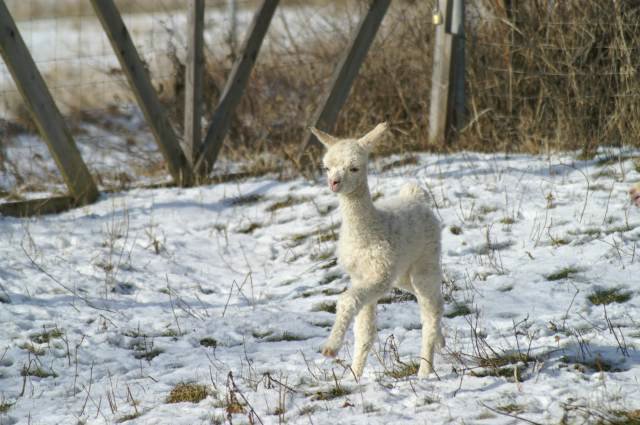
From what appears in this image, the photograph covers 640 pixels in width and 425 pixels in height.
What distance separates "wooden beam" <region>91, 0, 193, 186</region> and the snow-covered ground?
0.31 m

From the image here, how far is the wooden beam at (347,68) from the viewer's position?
26.3 ft

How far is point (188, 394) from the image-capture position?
4078mm

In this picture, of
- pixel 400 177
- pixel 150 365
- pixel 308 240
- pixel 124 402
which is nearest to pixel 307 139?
pixel 400 177

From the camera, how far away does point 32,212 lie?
7266mm

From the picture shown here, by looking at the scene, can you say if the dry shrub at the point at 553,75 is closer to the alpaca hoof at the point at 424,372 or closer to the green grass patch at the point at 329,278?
the green grass patch at the point at 329,278

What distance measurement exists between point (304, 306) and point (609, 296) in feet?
6.23

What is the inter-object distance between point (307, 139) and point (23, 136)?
4.58 m

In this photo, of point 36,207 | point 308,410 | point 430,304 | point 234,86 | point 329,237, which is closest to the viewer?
point 308,410

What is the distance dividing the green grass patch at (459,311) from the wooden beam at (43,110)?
3.93 m

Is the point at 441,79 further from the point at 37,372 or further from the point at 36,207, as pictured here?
the point at 37,372

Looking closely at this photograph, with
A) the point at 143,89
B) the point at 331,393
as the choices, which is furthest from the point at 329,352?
the point at 143,89

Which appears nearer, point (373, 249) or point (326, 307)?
point (373, 249)

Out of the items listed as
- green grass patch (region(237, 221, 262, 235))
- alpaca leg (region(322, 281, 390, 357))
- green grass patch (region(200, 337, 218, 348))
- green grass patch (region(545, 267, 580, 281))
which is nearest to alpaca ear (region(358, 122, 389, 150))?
alpaca leg (region(322, 281, 390, 357))

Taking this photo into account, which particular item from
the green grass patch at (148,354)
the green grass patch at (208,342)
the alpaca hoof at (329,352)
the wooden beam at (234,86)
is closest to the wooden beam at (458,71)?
the wooden beam at (234,86)
